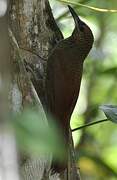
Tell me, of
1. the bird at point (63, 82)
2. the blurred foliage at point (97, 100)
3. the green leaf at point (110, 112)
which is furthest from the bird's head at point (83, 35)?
the blurred foliage at point (97, 100)

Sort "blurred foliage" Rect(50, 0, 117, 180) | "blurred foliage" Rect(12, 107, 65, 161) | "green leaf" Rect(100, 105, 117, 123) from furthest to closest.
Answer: "blurred foliage" Rect(50, 0, 117, 180), "green leaf" Rect(100, 105, 117, 123), "blurred foliage" Rect(12, 107, 65, 161)

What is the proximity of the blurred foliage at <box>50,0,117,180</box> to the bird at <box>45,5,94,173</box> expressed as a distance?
627mm

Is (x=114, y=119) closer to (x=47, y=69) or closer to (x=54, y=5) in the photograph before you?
(x=47, y=69)

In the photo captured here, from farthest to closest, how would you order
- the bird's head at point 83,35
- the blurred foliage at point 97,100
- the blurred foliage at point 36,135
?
the blurred foliage at point 97,100
the bird's head at point 83,35
the blurred foliage at point 36,135

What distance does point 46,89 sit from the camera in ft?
4.85

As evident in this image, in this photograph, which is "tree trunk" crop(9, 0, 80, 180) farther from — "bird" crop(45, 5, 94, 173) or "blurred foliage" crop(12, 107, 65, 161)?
"blurred foliage" crop(12, 107, 65, 161)

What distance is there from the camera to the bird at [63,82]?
4.58 ft

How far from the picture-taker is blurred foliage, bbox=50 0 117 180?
2332 mm

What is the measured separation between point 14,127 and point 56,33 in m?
1.32

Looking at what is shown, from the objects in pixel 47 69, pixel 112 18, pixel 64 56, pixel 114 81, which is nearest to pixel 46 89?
pixel 47 69

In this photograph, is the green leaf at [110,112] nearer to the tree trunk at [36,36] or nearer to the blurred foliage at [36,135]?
the tree trunk at [36,36]

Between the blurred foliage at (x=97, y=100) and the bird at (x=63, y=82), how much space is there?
63cm

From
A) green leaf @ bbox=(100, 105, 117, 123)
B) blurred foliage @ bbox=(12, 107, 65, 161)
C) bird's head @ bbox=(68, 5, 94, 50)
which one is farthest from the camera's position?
bird's head @ bbox=(68, 5, 94, 50)

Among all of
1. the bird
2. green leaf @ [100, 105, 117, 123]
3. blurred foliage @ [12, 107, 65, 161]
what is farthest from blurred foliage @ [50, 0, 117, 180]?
blurred foliage @ [12, 107, 65, 161]
